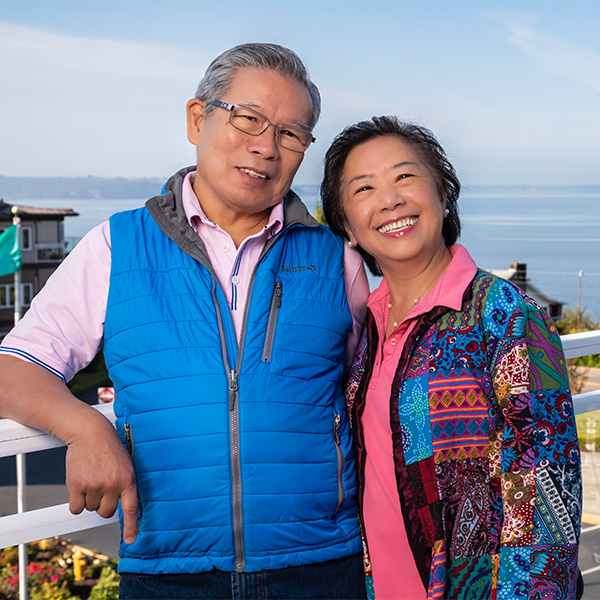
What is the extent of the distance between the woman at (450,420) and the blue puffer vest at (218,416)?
12 cm

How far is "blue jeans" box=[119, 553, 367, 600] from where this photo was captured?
1539mm

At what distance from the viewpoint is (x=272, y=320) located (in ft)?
5.31

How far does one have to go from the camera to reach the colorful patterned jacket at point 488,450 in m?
1.48

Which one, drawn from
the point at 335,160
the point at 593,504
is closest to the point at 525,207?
the point at 593,504

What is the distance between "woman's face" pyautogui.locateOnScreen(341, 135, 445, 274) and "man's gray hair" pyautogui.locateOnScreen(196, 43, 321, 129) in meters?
0.24

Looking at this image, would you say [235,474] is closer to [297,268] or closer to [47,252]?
[297,268]

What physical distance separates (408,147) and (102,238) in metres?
0.78

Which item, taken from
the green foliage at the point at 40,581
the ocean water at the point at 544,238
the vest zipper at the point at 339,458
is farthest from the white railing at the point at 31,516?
the ocean water at the point at 544,238

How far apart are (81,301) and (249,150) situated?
0.52 metres

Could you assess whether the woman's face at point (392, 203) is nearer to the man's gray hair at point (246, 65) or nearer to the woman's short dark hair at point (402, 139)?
the woman's short dark hair at point (402, 139)

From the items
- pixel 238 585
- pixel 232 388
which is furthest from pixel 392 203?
pixel 238 585

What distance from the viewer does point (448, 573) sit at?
1552mm

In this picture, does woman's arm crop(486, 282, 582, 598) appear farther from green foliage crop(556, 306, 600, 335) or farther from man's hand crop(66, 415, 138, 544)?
green foliage crop(556, 306, 600, 335)

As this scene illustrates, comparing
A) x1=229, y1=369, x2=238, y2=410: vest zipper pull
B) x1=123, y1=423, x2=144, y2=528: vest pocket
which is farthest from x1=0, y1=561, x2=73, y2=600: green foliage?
x1=229, y1=369, x2=238, y2=410: vest zipper pull
